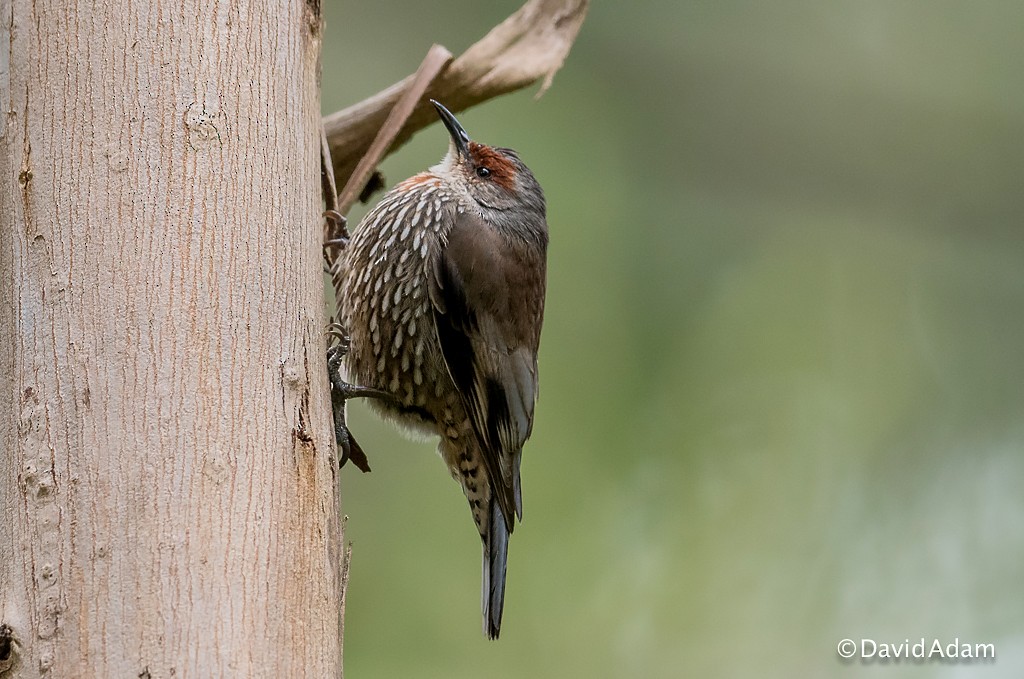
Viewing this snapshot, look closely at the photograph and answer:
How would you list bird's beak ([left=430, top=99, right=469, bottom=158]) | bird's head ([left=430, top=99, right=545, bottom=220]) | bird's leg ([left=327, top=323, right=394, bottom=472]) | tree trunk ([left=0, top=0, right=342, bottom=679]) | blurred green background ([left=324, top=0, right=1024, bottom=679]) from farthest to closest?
blurred green background ([left=324, top=0, right=1024, bottom=679])
bird's head ([left=430, top=99, right=545, bottom=220])
bird's beak ([left=430, top=99, right=469, bottom=158])
bird's leg ([left=327, top=323, right=394, bottom=472])
tree trunk ([left=0, top=0, right=342, bottom=679])

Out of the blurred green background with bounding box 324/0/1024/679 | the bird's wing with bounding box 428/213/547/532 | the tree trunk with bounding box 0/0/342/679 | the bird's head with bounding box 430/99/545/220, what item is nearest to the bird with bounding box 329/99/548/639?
the bird's wing with bounding box 428/213/547/532

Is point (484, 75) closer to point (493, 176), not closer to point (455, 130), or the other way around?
point (455, 130)

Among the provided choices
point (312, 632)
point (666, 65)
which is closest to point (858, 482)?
point (666, 65)

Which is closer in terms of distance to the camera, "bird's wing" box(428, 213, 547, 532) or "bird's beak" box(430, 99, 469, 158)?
"bird's wing" box(428, 213, 547, 532)

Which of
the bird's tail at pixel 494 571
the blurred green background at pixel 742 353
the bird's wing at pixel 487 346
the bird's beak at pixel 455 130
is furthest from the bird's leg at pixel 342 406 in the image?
the blurred green background at pixel 742 353

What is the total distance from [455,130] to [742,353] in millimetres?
1988

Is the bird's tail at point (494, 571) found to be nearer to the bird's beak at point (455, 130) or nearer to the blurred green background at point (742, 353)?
the bird's beak at point (455, 130)

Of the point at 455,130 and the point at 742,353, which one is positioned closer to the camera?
the point at 455,130

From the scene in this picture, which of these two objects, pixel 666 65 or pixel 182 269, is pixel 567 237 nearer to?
pixel 666 65

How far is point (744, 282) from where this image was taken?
14.9 ft

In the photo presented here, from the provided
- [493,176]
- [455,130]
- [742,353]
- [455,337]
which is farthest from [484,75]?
[742,353]

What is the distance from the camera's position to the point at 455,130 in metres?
3.07

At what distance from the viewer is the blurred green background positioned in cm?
420

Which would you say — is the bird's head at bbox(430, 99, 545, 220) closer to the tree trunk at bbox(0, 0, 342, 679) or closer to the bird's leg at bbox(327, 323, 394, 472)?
the bird's leg at bbox(327, 323, 394, 472)
